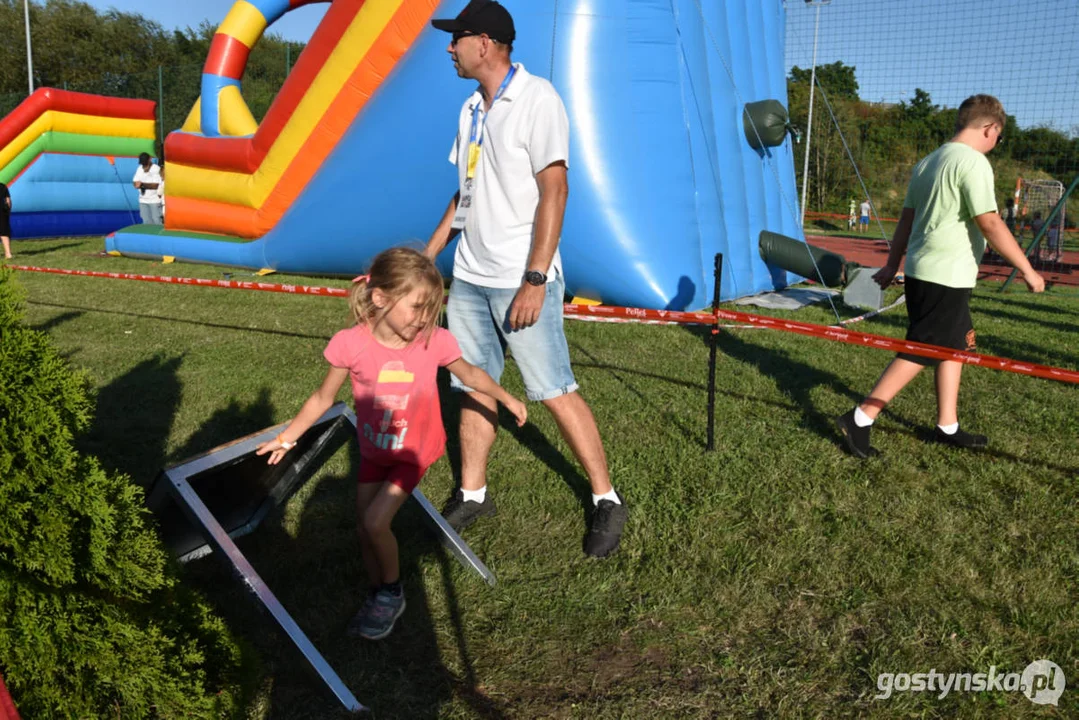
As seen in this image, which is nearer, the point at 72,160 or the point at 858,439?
the point at 858,439

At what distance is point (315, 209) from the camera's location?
350 inches

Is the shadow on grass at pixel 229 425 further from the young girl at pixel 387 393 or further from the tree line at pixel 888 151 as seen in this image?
the tree line at pixel 888 151

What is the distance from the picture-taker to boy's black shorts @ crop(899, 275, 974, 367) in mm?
4000

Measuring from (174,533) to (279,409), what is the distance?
217 cm

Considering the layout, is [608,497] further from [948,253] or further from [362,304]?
[948,253]

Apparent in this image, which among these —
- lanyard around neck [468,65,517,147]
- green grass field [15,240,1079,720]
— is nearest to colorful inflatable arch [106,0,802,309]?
green grass field [15,240,1079,720]

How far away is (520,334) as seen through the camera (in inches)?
121

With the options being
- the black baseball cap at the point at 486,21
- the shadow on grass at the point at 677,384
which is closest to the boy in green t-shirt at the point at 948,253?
the shadow on grass at the point at 677,384

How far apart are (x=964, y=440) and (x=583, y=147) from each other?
405cm

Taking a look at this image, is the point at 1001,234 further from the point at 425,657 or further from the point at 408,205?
the point at 408,205

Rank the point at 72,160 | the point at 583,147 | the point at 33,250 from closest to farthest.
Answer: the point at 583,147 → the point at 33,250 → the point at 72,160

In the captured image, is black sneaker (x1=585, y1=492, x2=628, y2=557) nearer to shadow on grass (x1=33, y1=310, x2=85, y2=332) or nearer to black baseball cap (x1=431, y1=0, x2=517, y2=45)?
black baseball cap (x1=431, y1=0, x2=517, y2=45)

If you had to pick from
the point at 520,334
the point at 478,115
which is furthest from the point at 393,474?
the point at 478,115

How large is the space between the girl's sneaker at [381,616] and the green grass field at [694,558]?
4 cm
